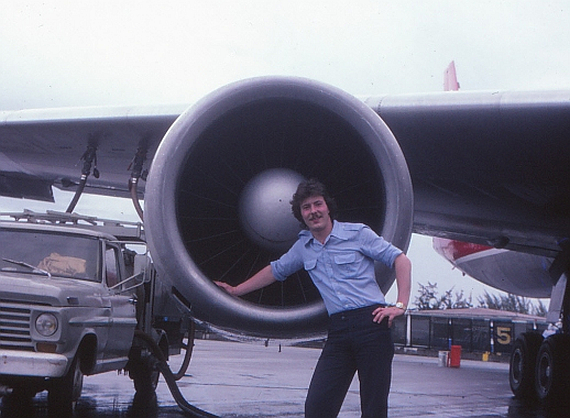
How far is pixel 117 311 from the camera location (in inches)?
263

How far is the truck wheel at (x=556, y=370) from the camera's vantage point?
889 centimetres

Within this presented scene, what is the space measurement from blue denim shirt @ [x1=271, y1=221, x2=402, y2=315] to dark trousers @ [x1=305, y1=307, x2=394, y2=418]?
75 millimetres

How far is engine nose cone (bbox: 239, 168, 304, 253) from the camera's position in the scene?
4180 millimetres

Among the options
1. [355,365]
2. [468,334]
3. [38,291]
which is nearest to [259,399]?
[38,291]

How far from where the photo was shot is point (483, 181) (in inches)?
254

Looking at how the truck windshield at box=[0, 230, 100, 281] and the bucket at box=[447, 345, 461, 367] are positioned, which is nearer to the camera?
the truck windshield at box=[0, 230, 100, 281]

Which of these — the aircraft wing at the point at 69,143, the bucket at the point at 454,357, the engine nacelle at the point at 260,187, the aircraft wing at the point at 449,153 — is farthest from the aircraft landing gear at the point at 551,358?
the bucket at the point at 454,357

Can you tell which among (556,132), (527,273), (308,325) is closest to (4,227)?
(308,325)

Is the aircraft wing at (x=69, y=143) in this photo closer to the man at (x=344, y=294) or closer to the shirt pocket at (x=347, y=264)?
the man at (x=344, y=294)

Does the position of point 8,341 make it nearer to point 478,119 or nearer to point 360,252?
point 360,252

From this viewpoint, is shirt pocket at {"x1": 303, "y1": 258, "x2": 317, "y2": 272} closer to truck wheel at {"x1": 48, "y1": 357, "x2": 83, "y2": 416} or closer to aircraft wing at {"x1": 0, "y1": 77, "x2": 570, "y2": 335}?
aircraft wing at {"x1": 0, "y1": 77, "x2": 570, "y2": 335}

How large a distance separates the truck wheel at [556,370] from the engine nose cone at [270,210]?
5775mm

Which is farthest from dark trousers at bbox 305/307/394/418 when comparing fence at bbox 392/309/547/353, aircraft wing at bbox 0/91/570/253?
fence at bbox 392/309/547/353

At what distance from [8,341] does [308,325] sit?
270 centimetres
